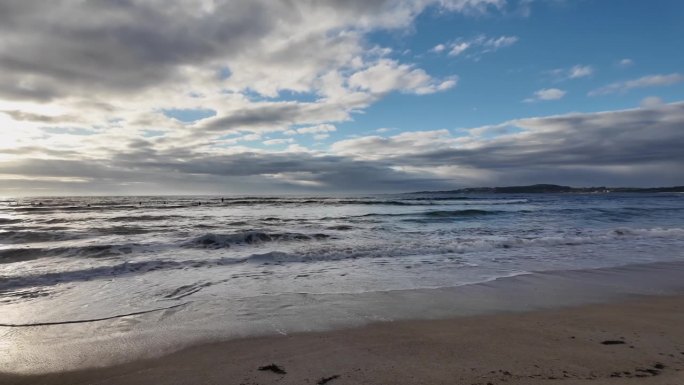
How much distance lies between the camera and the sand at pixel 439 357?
3375mm

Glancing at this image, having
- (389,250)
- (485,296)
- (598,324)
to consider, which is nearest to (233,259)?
(389,250)

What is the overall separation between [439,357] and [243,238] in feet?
38.2

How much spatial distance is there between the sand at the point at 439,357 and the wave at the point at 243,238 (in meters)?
9.29

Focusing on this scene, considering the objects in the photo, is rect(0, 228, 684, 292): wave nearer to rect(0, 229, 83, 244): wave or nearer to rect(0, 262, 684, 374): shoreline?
rect(0, 262, 684, 374): shoreline

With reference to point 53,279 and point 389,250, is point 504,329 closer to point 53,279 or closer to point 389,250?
point 389,250

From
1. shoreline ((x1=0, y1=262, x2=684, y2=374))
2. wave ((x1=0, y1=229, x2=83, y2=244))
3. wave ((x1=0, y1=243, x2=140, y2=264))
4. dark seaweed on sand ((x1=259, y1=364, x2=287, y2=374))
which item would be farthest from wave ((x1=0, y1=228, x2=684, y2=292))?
dark seaweed on sand ((x1=259, y1=364, x2=287, y2=374))

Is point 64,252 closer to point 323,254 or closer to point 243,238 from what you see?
point 243,238

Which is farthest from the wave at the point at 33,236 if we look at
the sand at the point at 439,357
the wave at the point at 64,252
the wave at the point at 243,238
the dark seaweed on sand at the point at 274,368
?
the dark seaweed on sand at the point at 274,368

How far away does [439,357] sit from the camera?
384cm

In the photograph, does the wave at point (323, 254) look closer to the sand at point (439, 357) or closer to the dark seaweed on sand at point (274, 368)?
the sand at point (439, 357)

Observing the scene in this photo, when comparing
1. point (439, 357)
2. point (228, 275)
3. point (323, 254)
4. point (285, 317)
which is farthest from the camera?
point (323, 254)

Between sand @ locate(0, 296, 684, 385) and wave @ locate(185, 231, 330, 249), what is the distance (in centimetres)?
929

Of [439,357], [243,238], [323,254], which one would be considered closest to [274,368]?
[439,357]

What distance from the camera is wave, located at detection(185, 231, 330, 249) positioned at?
525 inches
